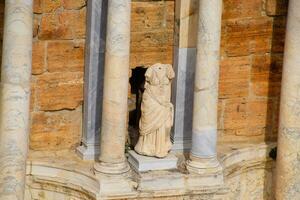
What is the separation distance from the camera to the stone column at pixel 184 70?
14.5 metres

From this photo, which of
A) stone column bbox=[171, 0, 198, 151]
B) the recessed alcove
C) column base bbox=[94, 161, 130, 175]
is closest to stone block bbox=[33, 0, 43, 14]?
the recessed alcove

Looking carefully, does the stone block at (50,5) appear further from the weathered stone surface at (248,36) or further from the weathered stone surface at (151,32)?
the weathered stone surface at (248,36)

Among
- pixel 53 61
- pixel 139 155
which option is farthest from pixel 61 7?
pixel 139 155

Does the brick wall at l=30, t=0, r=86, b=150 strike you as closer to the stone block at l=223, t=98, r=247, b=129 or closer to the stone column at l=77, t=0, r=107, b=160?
the stone column at l=77, t=0, r=107, b=160

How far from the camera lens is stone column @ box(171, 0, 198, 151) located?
14.5 metres

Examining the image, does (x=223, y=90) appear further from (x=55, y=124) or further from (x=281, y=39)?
(x=55, y=124)

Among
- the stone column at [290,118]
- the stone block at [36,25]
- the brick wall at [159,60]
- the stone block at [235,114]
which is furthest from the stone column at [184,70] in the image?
→ the stone block at [36,25]

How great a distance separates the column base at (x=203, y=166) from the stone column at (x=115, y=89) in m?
1.32

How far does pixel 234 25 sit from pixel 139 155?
3.59 metres

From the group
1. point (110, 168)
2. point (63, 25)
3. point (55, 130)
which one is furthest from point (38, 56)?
point (110, 168)

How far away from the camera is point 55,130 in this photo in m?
14.7

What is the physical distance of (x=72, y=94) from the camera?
14562mm

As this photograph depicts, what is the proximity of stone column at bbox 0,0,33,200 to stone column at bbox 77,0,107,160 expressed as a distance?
1.92 meters

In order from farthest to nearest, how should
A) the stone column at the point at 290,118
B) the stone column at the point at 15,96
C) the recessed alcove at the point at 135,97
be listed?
the recessed alcove at the point at 135,97
the stone column at the point at 290,118
the stone column at the point at 15,96
